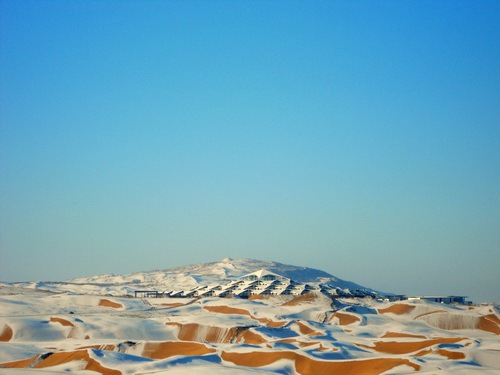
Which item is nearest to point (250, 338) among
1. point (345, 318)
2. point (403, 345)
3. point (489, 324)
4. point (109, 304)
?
point (403, 345)

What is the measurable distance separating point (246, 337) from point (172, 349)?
1230cm

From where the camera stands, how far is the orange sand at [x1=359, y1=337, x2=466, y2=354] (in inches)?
2483

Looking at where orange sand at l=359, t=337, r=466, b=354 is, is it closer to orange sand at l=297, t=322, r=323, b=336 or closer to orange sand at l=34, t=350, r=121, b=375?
orange sand at l=297, t=322, r=323, b=336

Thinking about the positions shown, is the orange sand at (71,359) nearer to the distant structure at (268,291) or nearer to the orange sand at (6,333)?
the orange sand at (6,333)

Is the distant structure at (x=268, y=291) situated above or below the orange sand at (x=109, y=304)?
above

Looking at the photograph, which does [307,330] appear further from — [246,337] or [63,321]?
[63,321]

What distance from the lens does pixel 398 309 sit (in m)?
93.2

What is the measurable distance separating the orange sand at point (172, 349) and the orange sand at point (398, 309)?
4080 centimetres

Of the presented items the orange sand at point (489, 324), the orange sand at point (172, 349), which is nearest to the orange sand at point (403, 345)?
the orange sand at point (172, 349)

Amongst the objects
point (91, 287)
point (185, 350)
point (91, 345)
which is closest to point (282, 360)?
point (185, 350)

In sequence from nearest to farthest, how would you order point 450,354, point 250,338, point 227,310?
1. point 450,354
2. point 250,338
3. point 227,310

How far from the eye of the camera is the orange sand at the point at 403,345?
6306 cm

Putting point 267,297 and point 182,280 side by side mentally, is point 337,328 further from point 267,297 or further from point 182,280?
point 182,280

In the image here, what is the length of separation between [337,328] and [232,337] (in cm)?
1345
